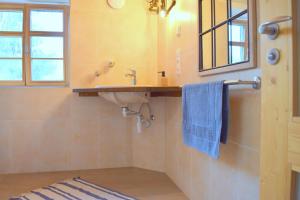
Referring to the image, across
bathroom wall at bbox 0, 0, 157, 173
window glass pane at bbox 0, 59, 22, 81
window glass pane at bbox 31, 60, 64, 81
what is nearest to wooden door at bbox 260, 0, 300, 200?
bathroom wall at bbox 0, 0, 157, 173

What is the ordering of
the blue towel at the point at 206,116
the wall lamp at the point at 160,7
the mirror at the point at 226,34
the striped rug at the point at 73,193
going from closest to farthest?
the mirror at the point at 226,34
the blue towel at the point at 206,116
the striped rug at the point at 73,193
the wall lamp at the point at 160,7

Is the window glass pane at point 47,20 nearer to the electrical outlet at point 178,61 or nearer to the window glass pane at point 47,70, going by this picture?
the window glass pane at point 47,70

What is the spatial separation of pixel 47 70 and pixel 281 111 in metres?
2.62

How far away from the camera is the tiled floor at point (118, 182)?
2.26m

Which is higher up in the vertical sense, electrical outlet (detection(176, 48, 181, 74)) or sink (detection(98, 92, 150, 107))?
electrical outlet (detection(176, 48, 181, 74))

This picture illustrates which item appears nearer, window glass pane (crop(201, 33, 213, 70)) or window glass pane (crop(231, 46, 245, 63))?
window glass pane (crop(231, 46, 245, 63))

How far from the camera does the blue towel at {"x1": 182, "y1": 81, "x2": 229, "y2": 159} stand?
55.8 inches

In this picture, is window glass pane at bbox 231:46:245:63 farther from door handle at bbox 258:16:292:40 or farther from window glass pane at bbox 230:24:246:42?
door handle at bbox 258:16:292:40

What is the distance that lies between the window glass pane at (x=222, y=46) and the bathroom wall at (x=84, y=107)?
4.67ft

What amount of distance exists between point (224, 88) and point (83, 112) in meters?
1.86

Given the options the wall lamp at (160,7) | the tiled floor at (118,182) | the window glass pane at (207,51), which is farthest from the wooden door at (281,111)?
the wall lamp at (160,7)

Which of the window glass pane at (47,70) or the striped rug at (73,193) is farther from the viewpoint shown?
the window glass pane at (47,70)

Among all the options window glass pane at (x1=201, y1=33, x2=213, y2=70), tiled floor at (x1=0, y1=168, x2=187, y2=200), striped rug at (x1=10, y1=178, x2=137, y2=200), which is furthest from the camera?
tiled floor at (x1=0, y1=168, x2=187, y2=200)

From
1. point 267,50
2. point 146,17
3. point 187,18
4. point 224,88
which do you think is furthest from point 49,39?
point 267,50
